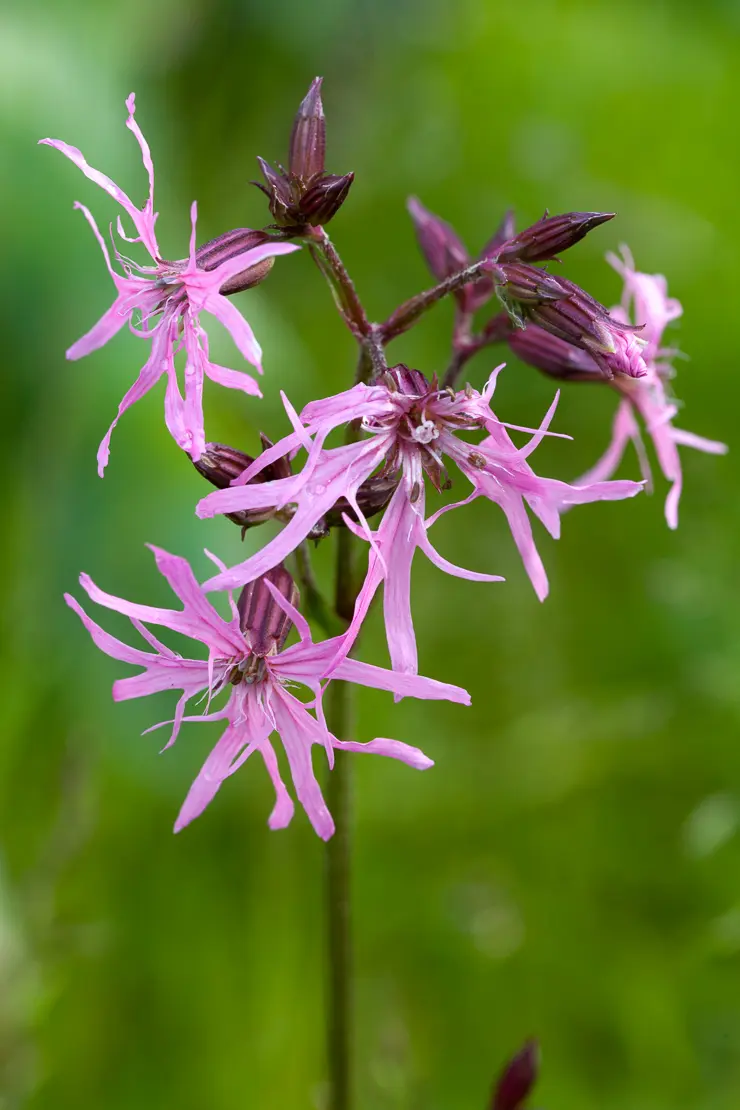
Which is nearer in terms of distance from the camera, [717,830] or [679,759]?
[717,830]

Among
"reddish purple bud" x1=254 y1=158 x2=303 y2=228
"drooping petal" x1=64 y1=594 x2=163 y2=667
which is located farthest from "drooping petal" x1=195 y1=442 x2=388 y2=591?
"reddish purple bud" x1=254 y1=158 x2=303 y2=228

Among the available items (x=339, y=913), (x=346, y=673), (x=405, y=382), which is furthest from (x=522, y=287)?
(x=339, y=913)

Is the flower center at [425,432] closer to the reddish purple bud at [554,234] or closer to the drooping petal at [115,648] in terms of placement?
the reddish purple bud at [554,234]

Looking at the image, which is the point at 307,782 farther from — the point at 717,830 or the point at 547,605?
the point at 547,605

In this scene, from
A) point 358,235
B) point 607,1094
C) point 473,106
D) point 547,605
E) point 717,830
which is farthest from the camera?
point 473,106

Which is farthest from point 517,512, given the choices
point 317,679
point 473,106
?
point 473,106

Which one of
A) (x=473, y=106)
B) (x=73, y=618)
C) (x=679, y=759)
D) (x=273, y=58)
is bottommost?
(x=679, y=759)

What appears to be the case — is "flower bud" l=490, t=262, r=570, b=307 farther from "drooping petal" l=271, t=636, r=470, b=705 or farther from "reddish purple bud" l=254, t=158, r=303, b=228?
"drooping petal" l=271, t=636, r=470, b=705
